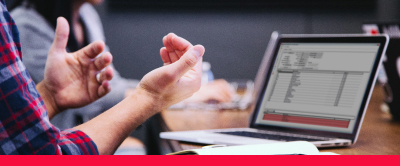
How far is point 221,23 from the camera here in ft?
9.02

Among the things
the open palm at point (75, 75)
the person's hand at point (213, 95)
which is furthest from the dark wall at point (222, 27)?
the open palm at point (75, 75)

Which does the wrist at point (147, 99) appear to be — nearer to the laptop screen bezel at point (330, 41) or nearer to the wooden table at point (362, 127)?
the wooden table at point (362, 127)

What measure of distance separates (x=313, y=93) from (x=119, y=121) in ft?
1.44

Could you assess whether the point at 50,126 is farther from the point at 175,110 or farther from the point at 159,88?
the point at 175,110

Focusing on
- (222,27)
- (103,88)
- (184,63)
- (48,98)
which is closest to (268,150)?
(184,63)

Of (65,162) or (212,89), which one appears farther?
(212,89)

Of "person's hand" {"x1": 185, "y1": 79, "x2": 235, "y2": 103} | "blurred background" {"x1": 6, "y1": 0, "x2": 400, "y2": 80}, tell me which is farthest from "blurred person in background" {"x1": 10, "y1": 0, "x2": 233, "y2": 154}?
"blurred background" {"x1": 6, "y1": 0, "x2": 400, "y2": 80}

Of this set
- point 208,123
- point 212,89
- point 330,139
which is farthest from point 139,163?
point 212,89

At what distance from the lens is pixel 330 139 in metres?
0.77

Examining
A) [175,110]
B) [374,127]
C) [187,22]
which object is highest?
[187,22]

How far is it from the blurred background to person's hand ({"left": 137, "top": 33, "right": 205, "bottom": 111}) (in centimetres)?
193

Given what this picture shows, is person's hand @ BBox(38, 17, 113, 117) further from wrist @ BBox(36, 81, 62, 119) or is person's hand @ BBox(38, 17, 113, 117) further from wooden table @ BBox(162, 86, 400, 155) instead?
wooden table @ BBox(162, 86, 400, 155)

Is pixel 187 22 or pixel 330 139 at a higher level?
pixel 187 22

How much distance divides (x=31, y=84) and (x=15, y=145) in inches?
4.0
